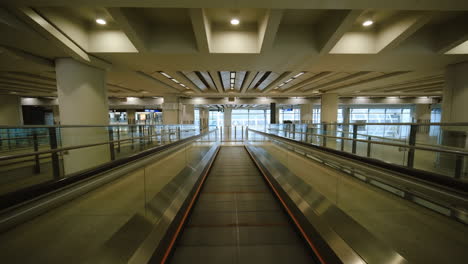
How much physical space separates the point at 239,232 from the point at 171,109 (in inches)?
541

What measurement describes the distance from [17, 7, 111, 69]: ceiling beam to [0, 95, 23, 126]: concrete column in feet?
50.9

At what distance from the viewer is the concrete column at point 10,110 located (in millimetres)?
13083

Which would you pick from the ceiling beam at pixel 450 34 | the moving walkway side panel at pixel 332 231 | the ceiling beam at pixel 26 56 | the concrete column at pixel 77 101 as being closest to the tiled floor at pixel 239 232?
the moving walkway side panel at pixel 332 231

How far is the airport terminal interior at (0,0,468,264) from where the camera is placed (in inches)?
68.2

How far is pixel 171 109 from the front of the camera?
14695 mm

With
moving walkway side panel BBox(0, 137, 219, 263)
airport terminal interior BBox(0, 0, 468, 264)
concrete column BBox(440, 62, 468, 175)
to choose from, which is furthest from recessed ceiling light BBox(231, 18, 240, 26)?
concrete column BBox(440, 62, 468, 175)

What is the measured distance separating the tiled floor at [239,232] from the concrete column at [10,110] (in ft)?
64.6

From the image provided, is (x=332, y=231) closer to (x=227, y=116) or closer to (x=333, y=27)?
(x=333, y=27)

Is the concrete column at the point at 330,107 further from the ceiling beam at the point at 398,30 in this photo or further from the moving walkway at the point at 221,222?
the moving walkway at the point at 221,222

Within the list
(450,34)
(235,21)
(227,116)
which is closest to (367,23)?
(450,34)

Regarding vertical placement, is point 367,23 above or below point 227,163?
above

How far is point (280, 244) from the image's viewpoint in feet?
8.12

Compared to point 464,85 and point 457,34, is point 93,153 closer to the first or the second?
point 457,34

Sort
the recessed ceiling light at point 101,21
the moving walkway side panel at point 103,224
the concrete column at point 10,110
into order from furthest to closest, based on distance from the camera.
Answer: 1. the concrete column at point 10,110
2. the recessed ceiling light at point 101,21
3. the moving walkway side panel at point 103,224
